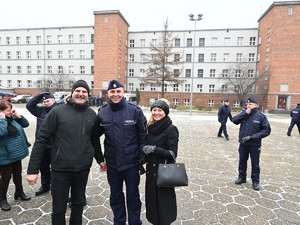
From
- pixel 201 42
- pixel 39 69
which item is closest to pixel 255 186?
pixel 201 42

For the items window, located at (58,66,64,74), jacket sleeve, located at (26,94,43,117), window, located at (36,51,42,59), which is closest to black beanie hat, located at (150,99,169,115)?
jacket sleeve, located at (26,94,43,117)

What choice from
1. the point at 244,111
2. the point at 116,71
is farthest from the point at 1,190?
the point at 116,71

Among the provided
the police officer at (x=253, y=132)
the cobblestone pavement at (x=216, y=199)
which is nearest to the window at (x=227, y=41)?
the cobblestone pavement at (x=216, y=199)

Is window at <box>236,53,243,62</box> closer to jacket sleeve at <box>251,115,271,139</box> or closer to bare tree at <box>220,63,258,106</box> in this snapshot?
bare tree at <box>220,63,258,106</box>

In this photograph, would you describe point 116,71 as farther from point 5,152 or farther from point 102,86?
point 5,152

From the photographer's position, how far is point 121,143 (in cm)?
310

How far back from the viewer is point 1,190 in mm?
3811

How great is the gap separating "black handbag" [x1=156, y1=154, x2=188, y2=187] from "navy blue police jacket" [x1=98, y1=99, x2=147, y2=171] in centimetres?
49

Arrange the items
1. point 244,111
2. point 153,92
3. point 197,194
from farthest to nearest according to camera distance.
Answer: point 153,92, point 244,111, point 197,194

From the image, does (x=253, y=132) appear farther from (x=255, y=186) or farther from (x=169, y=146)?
(x=169, y=146)

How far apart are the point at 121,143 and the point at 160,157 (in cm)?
60

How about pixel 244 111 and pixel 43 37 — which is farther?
pixel 43 37

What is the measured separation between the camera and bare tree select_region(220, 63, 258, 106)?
3688 cm

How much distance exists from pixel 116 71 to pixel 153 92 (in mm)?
8378
